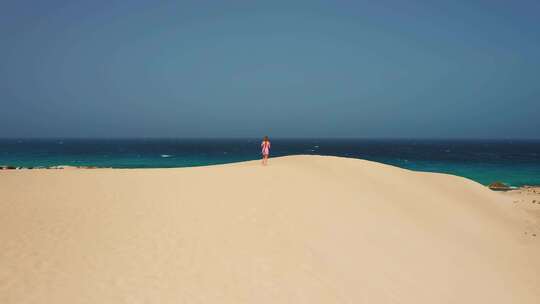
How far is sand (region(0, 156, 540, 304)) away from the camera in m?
8.06

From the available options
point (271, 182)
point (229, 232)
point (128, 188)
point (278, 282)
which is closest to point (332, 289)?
point (278, 282)

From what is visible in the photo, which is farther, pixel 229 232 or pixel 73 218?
pixel 73 218

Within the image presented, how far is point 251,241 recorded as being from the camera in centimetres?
1064

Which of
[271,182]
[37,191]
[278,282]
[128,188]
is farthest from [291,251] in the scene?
[37,191]

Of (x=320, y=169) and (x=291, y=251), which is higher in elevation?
(x=320, y=169)

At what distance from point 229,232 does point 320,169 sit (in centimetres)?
1080

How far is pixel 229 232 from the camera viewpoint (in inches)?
442

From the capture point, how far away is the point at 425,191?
2095 centimetres

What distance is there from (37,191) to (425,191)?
828 inches

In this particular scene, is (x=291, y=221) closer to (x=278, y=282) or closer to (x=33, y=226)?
(x=278, y=282)

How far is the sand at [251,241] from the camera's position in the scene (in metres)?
8.06

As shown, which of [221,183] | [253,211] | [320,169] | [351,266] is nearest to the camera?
[351,266]

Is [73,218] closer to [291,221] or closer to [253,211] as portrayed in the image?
[253,211]

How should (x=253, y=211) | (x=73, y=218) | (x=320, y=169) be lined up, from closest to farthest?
(x=73, y=218), (x=253, y=211), (x=320, y=169)
